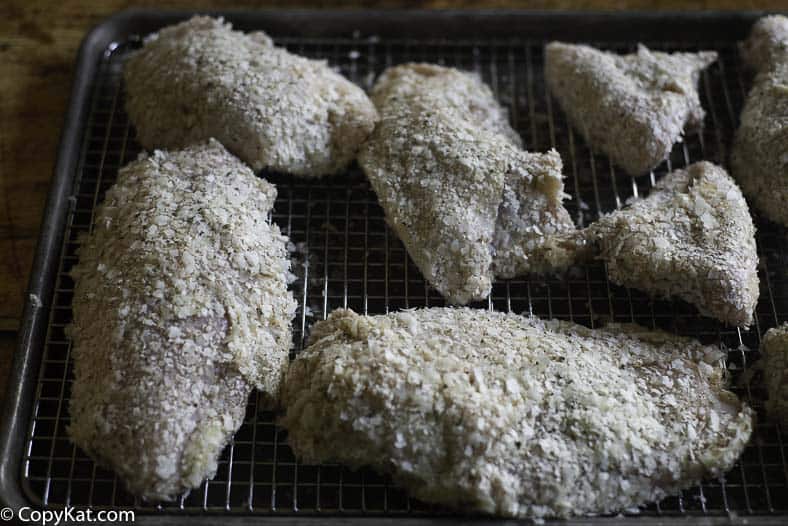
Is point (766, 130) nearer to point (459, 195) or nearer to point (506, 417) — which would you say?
point (459, 195)

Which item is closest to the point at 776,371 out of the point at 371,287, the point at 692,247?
the point at 692,247

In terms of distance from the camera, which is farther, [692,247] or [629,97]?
[629,97]

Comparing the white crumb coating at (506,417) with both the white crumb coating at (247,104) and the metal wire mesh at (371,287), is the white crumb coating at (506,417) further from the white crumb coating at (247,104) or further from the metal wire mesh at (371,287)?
the white crumb coating at (247,104)

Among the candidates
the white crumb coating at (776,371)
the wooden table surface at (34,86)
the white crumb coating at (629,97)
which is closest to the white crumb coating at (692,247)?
the white crumb coating at (776,371)

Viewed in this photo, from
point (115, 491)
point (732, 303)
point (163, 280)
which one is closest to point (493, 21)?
point (732, 303)

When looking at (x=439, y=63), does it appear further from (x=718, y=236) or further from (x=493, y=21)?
(x=718, y=236)
